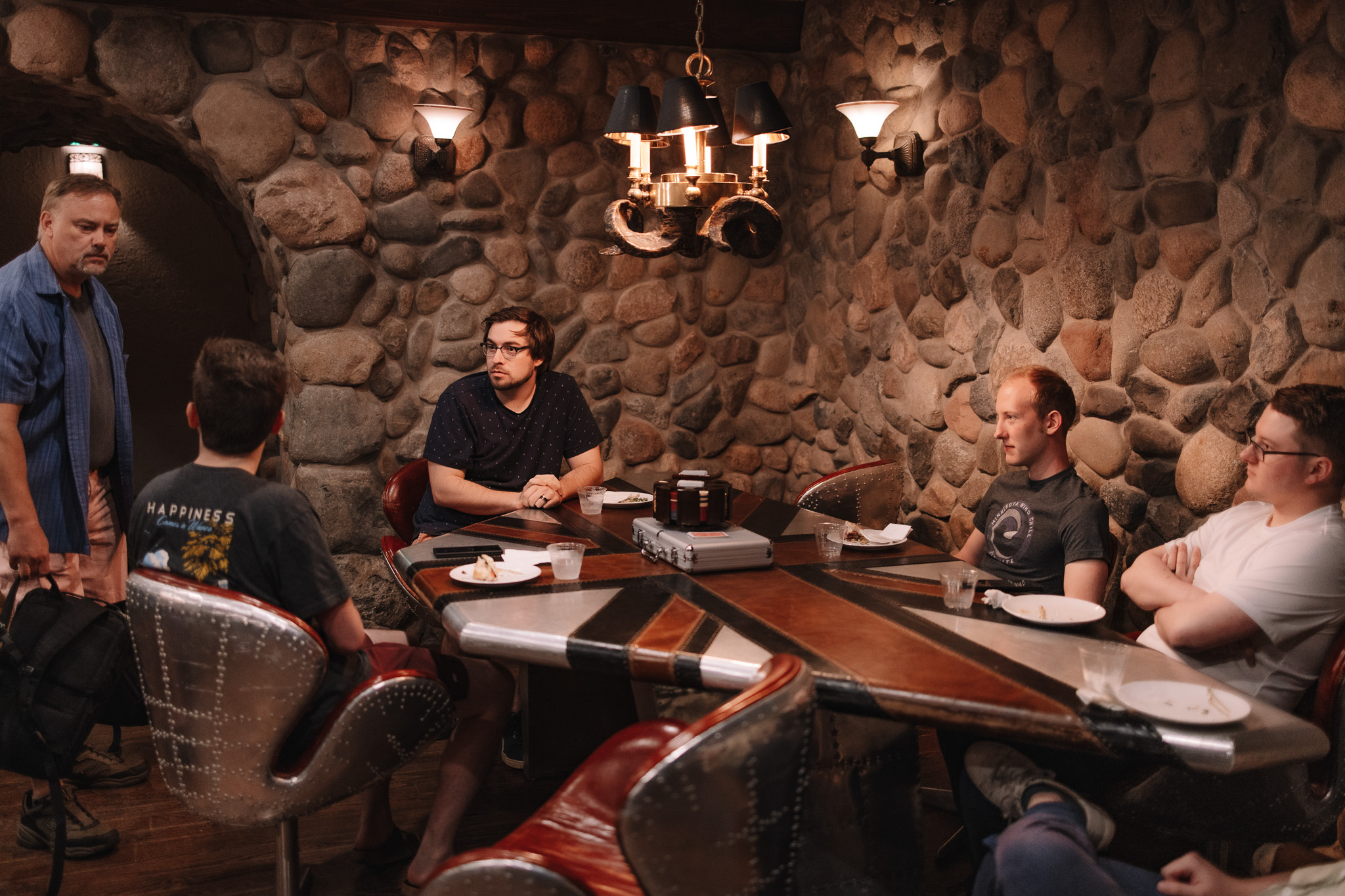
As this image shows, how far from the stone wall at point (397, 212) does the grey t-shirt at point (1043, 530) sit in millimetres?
1980

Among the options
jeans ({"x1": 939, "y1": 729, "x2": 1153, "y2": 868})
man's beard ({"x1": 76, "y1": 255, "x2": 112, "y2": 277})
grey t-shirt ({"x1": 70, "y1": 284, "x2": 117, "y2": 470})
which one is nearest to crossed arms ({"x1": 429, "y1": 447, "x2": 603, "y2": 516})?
grey t-shirt ({"x1": 70, "y1": 284, "x2": 117, "y2": 470})

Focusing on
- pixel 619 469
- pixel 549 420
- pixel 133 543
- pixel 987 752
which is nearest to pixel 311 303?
Result: pixel 549 420

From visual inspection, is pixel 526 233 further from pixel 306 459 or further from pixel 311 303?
pixel 306 459

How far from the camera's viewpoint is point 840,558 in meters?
2.44

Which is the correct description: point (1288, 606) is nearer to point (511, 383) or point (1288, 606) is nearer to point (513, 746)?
point (513, 746)

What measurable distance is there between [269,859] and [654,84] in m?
3.35

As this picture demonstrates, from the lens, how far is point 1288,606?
174cm

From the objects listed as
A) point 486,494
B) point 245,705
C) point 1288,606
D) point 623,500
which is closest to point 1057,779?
point 1288,606

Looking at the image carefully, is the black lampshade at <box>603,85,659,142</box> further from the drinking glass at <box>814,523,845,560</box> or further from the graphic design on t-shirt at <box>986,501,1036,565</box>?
the graphic design on t-shirt at <box>986,501,1036,565</box>


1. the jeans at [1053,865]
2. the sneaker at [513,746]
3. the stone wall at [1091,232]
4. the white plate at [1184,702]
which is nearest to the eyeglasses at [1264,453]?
the stone wall at [1091,232]

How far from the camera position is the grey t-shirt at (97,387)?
8.86 ft

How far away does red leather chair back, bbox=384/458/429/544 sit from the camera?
3232 mm

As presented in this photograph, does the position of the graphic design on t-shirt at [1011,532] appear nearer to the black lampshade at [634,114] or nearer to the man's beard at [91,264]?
the black lampshade at [634,114]

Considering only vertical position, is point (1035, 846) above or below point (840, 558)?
below
